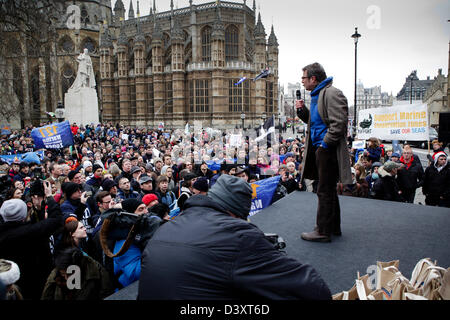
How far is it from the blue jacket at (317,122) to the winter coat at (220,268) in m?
2.23

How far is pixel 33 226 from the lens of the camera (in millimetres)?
3512

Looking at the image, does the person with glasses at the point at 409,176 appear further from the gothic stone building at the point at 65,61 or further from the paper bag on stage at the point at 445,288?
the gothic stone building at the point at 65,61

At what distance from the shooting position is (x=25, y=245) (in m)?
3.40

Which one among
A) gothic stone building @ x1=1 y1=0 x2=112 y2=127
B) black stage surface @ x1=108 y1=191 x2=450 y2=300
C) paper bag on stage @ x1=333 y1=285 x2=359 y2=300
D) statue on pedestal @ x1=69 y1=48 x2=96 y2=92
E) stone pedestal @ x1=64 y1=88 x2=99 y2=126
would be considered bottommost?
black stage surface @ x1=108 y1=191 x2=450 y2=300

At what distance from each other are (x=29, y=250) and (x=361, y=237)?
144 inches

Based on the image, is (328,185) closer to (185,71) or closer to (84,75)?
(84,75)

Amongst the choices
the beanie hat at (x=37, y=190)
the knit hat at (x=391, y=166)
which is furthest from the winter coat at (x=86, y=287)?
the knit hat at (x=391, y=166)

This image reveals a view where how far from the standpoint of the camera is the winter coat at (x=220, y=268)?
4.79 feet

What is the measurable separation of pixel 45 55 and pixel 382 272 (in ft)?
43.0

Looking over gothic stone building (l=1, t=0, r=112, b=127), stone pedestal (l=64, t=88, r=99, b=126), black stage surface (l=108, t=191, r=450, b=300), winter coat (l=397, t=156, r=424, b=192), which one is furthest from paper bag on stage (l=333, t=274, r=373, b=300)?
gothic stone building (l=1, t=0, r=112, b=127)

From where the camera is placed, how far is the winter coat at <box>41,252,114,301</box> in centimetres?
292

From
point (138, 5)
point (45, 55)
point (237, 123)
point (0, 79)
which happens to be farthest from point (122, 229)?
point (138, 5)

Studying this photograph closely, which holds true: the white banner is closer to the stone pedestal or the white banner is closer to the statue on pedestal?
the stone pedestal
